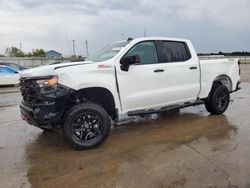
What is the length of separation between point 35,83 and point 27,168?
1.37 metres

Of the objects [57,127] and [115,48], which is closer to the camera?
[57,127]

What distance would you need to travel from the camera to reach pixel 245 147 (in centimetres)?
503

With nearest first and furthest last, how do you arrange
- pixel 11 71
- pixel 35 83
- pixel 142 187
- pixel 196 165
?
1. pixel 142 187
2. pixel 196 165
3. pixel 35 83
4. pixel 11 71

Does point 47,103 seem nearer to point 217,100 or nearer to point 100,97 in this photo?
point 100,97

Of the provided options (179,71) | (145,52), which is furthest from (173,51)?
(145,52)

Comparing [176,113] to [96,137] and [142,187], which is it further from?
[142,187]

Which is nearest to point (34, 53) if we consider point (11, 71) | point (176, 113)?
point (11, 71)

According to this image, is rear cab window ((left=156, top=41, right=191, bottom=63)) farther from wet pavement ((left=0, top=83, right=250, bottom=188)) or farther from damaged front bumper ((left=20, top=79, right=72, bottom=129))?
damaged front bumper ((left=20, top=79, right=72, bottom=129))

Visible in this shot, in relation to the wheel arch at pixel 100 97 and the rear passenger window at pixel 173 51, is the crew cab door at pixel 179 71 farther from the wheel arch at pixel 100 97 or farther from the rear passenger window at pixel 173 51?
the wheel arch at pixel 100 97

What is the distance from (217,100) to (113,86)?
3.28 meters

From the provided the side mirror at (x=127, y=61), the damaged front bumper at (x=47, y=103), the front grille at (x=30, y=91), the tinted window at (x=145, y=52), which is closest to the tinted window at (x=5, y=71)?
the front grille at (x=30, y=91)

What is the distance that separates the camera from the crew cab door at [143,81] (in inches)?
223

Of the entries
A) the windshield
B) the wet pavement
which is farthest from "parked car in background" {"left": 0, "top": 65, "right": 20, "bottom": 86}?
the windshield

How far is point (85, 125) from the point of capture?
5.17 m
